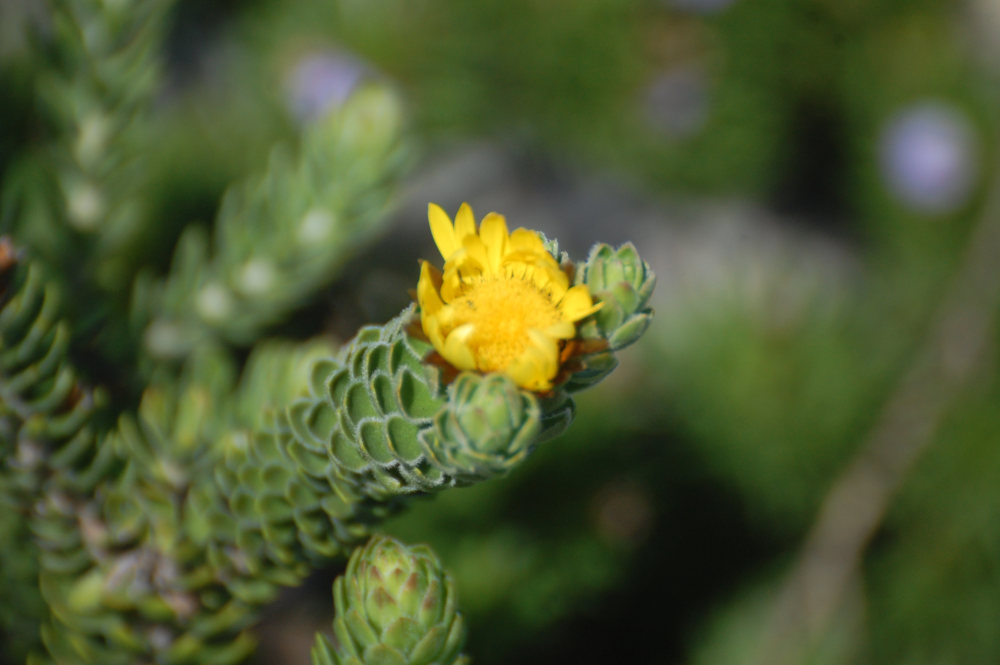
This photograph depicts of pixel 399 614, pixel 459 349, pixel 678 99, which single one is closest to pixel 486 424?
pixel 459 349

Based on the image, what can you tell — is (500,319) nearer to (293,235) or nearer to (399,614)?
(399,614)

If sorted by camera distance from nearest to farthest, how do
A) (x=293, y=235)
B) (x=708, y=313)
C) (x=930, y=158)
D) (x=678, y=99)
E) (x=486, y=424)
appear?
(x=486, y=424), (x=293, y=235), (x=708, y=313), (x=930, y=158), (x=678, y=99)

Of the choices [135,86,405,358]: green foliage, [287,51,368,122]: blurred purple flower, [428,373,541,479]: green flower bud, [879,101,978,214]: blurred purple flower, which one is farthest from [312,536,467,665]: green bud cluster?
[879,101,978,214]: blurred purple flower

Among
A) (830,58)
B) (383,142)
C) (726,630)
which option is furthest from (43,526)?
(830,58)

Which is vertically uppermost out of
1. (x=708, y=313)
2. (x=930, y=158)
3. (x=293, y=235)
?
(x=293, y=235)

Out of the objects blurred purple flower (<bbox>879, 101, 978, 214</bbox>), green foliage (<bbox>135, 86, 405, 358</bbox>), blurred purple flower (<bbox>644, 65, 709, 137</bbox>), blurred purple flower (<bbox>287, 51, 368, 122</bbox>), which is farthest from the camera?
blurred purple flower (<bbox>644, 65, 709, 137</bbox>)

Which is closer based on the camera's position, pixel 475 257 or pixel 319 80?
pixel 475 257

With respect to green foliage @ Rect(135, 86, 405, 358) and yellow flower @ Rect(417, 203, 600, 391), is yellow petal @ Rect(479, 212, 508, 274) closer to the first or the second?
yellow flower @ Rect(417, 203, 600, 391)
